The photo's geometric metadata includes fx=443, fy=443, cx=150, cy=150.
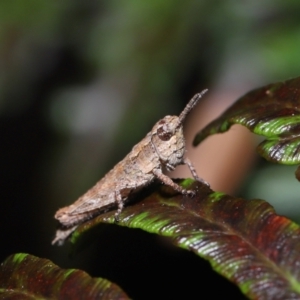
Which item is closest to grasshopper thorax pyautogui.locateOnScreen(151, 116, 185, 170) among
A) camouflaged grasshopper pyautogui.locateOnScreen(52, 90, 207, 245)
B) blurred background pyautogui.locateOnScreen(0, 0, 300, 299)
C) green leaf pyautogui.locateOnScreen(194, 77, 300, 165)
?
camouflaged grasshopper pyautogui.locateOnScreen(52, 90, 207, 245)

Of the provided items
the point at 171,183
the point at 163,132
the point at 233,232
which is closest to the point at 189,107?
the point at 163,132

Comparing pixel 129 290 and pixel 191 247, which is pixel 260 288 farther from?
pixel 129 290

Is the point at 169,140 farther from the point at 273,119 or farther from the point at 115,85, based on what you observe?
the point at 115,85

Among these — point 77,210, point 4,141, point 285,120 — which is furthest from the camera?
point 4,141

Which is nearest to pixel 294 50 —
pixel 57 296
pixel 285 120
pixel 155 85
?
pixel 155 85

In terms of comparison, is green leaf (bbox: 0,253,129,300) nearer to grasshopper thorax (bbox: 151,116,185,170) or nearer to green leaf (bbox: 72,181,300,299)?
green leaf (bbox: 72,181,300,299)

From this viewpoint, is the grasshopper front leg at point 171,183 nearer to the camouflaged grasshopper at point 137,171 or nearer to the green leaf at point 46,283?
the camouflaged grasshopper at point 137,171
